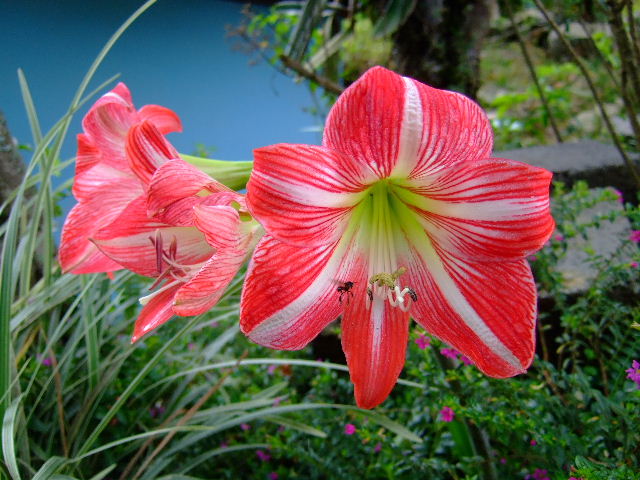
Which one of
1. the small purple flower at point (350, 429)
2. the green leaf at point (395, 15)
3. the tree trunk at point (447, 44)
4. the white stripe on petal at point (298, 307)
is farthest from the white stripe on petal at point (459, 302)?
the tree trunk at point (447, 44)

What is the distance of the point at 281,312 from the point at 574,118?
3389mm

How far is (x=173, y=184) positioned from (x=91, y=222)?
267 millimetres

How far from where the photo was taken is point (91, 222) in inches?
28.8

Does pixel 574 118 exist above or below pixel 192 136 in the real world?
below

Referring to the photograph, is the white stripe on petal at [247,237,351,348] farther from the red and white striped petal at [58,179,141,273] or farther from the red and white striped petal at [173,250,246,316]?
the red and white striped petal at [58,179,141,273]

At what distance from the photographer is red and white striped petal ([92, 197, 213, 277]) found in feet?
2.09

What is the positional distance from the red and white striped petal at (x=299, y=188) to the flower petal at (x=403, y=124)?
0.07 ft

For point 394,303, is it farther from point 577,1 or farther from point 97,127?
point 577,1

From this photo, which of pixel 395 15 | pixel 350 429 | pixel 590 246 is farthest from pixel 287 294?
pixel 395 15

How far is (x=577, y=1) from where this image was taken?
1.22 meters

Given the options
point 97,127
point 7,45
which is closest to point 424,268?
point 97,127

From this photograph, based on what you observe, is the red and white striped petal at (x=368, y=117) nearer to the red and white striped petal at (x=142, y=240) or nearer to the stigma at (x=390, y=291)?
the stigma at (x=390, y=291)

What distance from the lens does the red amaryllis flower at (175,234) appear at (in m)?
0.51

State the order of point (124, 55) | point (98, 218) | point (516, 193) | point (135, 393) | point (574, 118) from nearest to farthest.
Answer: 1. point (516, 193)
2. point (98, 218)
3. point (135, 393)
4. point (124, 55)
5. point (574, 118)
